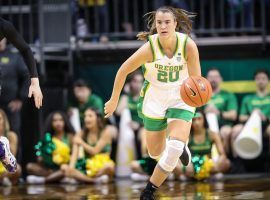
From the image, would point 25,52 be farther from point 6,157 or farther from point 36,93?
point 6,157

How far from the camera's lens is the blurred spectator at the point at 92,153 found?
41.7 feet

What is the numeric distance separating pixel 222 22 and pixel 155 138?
569 cm

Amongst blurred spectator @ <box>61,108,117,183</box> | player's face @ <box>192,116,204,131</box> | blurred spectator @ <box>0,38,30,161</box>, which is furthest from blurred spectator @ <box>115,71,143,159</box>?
blurred spectator @ <box>0,38,30,161</box>

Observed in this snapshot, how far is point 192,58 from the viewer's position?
8617 millimetres

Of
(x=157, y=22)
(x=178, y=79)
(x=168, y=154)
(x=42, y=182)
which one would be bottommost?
(x=42, y=182)

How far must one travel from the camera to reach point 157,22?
8586 millimetres

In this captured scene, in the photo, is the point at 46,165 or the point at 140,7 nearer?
the point at 46,165

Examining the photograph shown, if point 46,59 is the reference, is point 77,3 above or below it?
above

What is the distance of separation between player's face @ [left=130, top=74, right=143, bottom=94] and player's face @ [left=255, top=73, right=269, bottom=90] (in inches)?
78.4

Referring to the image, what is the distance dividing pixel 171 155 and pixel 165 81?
3.04ft

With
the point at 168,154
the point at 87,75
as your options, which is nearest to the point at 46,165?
the point at 87,75

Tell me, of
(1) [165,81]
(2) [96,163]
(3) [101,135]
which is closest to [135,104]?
(3) [101,135]

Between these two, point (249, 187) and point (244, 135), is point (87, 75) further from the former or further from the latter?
point (249, 187)

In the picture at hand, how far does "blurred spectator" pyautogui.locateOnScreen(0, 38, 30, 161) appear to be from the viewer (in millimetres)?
13086
